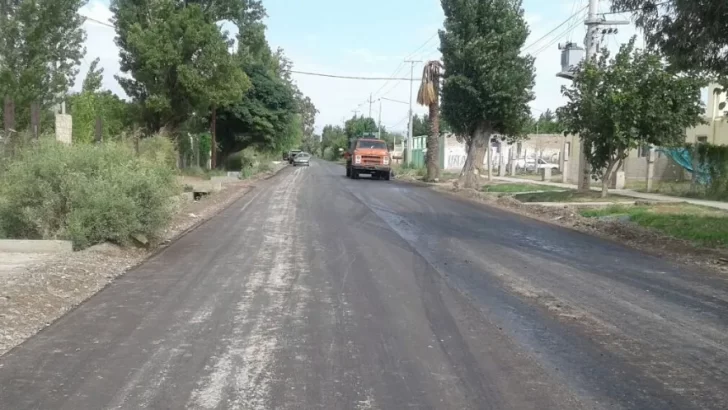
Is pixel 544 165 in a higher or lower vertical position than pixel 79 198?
higher

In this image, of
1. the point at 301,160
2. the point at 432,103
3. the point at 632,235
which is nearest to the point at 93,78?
the point at 432,103

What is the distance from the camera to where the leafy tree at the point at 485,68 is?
3341 centimetres

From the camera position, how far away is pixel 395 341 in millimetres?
7125

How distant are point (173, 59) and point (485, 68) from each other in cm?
1353

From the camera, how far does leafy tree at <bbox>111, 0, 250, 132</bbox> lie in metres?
30.8

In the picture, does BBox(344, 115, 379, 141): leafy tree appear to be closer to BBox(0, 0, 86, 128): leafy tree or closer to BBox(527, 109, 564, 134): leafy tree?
BBox(527, 109, 564, 134): leafy tree

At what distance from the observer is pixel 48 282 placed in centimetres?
951

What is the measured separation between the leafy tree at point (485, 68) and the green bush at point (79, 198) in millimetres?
22679

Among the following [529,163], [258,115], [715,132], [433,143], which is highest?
[258,115]

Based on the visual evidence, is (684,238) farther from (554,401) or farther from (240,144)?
(240,144)

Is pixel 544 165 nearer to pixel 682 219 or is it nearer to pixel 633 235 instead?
pixel 682 219

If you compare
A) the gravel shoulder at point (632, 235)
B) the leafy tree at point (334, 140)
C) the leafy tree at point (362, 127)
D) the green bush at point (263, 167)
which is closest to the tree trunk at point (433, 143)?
the green bush at point (263, 167)

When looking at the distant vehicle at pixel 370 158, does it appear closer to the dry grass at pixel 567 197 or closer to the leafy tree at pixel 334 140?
the dry grass at pixel 567 197

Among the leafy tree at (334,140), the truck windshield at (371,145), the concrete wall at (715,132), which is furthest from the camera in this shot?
the leafy tree at (334,140)
